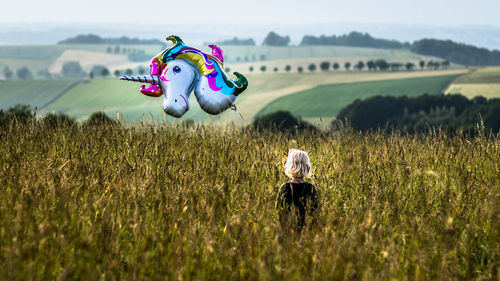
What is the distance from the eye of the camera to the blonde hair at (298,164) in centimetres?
464

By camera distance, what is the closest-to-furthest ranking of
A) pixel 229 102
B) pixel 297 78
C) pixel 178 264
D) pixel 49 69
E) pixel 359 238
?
pixel 178 264
pixel 359 238
pixel 229 102
pixel 297 78
pixel 49 69

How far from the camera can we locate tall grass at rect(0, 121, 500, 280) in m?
3.43

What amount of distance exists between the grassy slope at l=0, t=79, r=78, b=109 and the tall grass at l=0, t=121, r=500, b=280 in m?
128

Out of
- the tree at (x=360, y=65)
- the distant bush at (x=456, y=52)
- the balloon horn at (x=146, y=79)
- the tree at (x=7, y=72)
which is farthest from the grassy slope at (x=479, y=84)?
the tree at (x=7, y=72)

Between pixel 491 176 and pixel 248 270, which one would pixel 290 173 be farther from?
pixel 491 176

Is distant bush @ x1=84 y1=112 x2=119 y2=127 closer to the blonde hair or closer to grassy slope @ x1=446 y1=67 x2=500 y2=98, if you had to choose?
the blonde hair

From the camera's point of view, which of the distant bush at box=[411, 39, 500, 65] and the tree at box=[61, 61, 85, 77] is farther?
the tree at box=[61, 61, 85, 77]

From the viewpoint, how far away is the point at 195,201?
14.5 ft

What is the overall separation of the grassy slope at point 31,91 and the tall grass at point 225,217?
127921mm

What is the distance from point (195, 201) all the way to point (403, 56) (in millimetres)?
156389

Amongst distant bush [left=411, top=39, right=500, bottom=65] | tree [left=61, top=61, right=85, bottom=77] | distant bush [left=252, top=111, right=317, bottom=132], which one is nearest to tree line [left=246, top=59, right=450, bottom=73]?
distant bush [left=411, top=39, right=500, bottom=65]

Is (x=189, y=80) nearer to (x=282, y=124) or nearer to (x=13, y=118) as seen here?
(x=13, y=118)

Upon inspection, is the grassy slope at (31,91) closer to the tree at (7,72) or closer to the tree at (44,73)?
the tree at (7,72)

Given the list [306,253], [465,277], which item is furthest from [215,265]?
[465,277]
